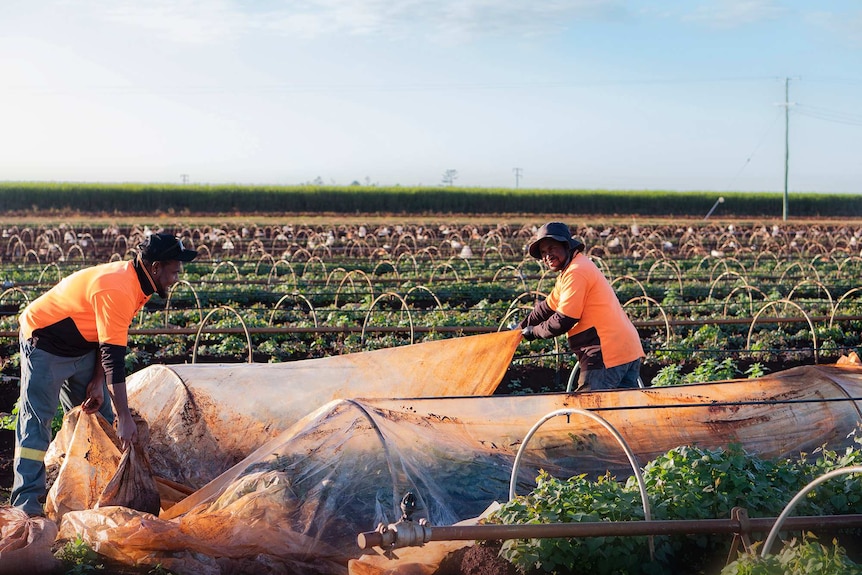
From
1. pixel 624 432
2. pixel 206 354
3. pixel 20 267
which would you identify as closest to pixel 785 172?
pixel 20 267

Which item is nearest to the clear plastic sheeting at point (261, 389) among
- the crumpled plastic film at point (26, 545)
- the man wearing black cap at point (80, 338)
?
the man wearing black cap at point (80, 338)

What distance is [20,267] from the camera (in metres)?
16.2

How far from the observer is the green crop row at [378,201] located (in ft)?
139

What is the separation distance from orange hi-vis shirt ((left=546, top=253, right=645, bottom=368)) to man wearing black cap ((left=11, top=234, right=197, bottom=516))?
6.77 feet

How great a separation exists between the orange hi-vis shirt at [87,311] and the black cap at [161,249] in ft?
0.43

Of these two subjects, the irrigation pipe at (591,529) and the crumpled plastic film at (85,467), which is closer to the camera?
the irrigation pipe at (591,529)

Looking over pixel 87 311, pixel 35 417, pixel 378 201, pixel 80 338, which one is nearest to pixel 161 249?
pixel 87 311

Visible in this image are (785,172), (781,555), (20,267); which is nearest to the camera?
(781,555)

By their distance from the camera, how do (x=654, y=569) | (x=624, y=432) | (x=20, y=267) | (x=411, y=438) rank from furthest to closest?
1. (x=20, y=267)
2. (x=624, y=432)
3. (x=411, y=438)
4. (x=654, y=569)

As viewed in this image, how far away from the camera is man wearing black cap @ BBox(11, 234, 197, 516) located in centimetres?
425

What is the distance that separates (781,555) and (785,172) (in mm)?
46050

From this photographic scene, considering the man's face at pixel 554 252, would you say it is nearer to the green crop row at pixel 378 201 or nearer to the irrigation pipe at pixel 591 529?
the irrigation pipe at pixel 591 529

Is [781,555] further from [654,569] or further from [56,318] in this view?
[56,318]

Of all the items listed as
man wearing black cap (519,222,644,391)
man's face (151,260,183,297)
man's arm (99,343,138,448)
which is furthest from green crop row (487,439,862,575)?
man's face (151,260,183,297)
